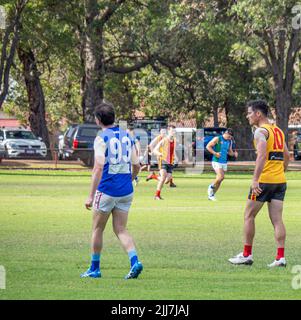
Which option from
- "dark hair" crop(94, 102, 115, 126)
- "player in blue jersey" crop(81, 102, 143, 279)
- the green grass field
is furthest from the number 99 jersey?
the green grass field

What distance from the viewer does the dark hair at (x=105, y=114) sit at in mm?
11719

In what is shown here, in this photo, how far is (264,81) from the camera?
60031mm

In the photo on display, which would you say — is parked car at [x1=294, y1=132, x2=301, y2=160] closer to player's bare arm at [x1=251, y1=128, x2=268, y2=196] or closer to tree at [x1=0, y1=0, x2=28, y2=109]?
tree at [x1=0, y1=0, x2=28, y2=109]

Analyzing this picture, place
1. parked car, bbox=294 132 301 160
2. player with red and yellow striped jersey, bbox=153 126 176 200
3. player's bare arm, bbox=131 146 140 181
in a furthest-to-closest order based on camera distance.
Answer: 1. parked car, bbox=294 132 301 160
2. player with red and yellow striped jersey, bbox=153 126 176 200
3. player's bare arm, bbox=131 146 140 181

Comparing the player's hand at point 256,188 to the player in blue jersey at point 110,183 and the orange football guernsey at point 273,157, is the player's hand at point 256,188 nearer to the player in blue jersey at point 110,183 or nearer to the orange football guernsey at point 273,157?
the orange football guernsey at point 273,157

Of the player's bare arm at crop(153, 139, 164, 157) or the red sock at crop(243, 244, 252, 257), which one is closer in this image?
the red sock at crop(243, 244, 252, 257)

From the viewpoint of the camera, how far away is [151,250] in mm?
14953

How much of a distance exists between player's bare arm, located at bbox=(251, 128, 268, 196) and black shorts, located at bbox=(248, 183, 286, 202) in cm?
13

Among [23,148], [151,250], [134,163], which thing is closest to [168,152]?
[151,250]

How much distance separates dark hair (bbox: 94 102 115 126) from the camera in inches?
461

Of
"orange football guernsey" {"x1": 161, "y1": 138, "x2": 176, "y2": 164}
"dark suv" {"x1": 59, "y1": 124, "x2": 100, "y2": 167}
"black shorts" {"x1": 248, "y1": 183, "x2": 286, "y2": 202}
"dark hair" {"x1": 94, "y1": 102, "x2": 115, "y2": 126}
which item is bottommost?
"dark suv" {"x1": 59, "y1": 124, "x2": 100, "y2": 167}

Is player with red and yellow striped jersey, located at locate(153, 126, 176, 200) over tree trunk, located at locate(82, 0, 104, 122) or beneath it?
beneath
